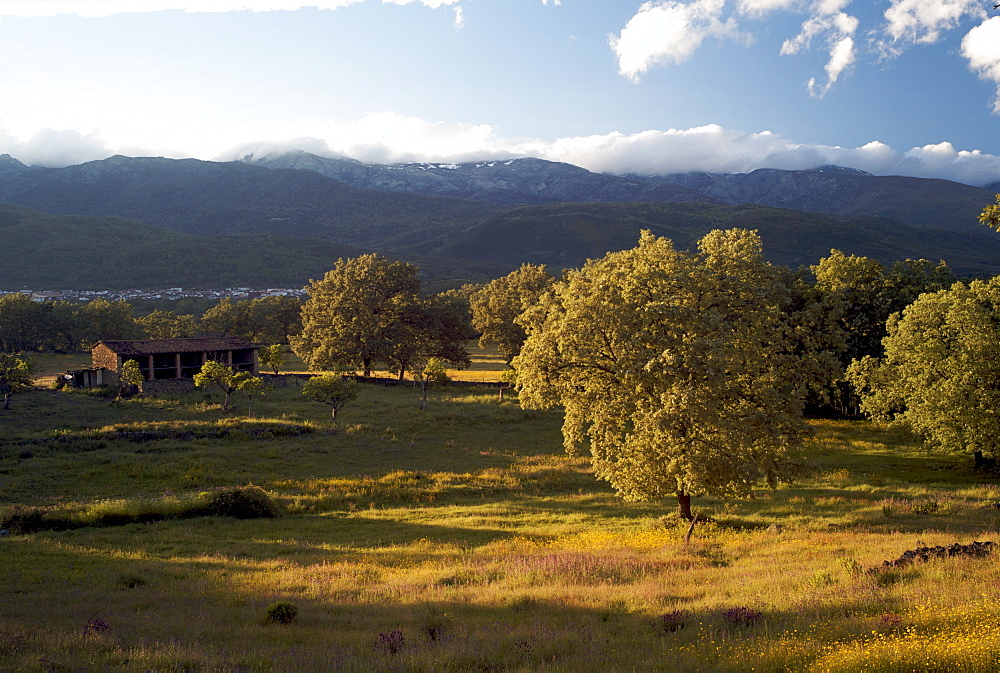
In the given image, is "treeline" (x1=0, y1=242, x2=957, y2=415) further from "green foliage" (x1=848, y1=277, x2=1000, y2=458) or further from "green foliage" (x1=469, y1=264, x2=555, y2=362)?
"green foliage" (x1=848, y1=277, x2=1000, y2=458)

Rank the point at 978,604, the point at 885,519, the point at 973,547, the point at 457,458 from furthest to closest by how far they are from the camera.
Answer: the point at 457,458
the point at 885,519
the point at 973,547
the point at 978,604

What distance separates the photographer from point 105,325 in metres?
108

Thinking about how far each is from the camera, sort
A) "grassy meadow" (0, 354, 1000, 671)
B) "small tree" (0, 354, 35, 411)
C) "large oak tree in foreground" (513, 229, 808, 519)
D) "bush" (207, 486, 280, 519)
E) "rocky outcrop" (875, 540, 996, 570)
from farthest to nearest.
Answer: "small tree" (0, 354, 35, 411) → "bush" (207, 486, 280, 519) → "large oak tree in foreground" (513, 229, 808, 519) → "rocky outcrop" (875, 540, 996, 570) → "grassy meadow" (0, 354, 1000, 671)

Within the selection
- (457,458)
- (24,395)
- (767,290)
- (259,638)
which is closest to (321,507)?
(457,458)

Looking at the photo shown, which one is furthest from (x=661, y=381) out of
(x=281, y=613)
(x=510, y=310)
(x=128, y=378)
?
(x=510, y=310)

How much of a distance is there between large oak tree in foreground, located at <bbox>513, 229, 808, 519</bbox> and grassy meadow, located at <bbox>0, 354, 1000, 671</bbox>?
243 cm

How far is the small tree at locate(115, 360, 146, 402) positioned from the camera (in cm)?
5869

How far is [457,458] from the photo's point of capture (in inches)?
1571

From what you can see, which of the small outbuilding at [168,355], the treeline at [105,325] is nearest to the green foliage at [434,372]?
the small outbuilding at [168,355]

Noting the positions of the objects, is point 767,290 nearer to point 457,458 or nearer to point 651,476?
point 651,476

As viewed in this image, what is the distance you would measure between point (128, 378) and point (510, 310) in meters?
43.7

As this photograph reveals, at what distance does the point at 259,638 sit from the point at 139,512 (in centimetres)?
1738

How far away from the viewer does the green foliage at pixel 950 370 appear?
1256 inches

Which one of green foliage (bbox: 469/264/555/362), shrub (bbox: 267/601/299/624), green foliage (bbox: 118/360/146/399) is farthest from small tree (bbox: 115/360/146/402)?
shrub (bbox: 267/601/299/624)
